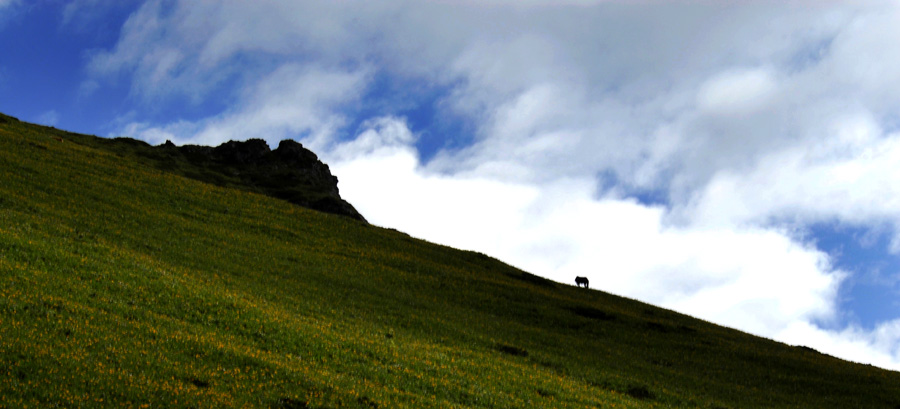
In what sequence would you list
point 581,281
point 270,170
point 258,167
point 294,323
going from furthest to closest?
A: point 258,167
point 270,170
point 581,281
point 294,323

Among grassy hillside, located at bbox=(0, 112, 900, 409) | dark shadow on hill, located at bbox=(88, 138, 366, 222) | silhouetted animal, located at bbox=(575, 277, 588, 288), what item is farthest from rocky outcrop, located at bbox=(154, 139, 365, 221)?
silhouetted animal, located at bbox=(575, 277, 588, 288)

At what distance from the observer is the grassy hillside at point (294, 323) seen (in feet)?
66.9

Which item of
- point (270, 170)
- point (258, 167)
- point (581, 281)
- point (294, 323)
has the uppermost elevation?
point (258, 167)

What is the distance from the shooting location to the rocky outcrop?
10081cm

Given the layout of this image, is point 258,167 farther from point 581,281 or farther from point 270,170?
point 581,281

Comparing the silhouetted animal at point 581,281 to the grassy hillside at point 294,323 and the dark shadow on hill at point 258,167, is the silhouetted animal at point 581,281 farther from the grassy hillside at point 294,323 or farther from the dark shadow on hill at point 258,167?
the dark shadow on hill at point 258,167

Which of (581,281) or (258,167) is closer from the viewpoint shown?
(581,281)

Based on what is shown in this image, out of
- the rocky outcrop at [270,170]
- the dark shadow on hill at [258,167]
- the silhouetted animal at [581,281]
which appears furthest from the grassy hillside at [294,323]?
the rocky outcrop at [270,170]

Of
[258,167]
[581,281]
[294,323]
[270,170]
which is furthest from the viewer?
[258,167]

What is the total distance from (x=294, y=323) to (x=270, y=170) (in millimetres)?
89599

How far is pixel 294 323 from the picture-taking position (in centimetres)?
3012

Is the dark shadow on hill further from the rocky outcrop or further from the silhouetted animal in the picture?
the silhouetted animal

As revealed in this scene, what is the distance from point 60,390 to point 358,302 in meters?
25.3

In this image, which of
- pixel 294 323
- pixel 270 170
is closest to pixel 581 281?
pixel 294 323
